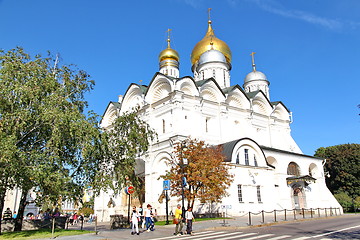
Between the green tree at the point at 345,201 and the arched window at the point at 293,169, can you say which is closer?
the arched window at the point at 293,169

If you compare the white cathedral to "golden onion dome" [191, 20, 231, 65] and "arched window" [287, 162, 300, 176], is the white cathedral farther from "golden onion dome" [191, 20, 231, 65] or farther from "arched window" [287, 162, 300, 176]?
"golden onion dome" [191, 20, 231, 65]

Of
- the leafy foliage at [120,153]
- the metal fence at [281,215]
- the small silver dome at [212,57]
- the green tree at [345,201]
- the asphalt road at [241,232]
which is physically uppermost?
the small silver dome at [212,57]

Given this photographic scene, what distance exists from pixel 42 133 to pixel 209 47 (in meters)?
33.8

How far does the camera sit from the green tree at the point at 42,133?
15.2 meters

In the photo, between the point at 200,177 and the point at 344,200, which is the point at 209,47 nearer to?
the point at 344,200

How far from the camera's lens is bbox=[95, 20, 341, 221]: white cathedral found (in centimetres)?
3070

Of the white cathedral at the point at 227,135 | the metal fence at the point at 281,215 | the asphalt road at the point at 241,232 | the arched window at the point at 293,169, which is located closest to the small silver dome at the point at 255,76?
the white cathedral at the point at 227,135

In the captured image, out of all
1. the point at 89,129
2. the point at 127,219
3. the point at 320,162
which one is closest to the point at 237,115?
the point at 320,162

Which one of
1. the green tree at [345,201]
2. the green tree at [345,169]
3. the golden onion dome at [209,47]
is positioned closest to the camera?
the green tree at [345,201]

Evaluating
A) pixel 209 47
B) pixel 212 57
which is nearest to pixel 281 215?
pixel 212 57

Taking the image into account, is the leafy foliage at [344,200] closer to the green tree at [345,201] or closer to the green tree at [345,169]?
the green tree at [345,201]

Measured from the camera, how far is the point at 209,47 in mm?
47188

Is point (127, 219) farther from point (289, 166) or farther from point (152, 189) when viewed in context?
point (289, 166)

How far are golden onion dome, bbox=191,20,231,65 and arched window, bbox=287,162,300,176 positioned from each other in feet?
59.2
